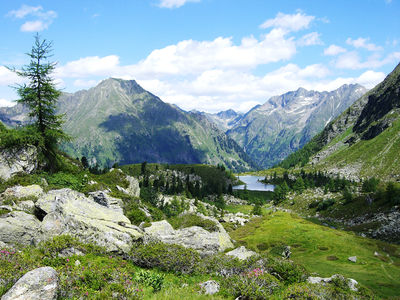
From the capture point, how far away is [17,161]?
35.3 meters

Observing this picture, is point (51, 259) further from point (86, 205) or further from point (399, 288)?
point (399, 288)

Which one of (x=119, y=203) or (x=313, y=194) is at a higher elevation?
(x=119, y=203)

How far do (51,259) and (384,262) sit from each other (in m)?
65.4

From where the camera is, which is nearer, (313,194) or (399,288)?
(399,288)

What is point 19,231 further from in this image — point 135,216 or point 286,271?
point 135,216

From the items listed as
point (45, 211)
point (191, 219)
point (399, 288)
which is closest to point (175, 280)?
point (45, 211)

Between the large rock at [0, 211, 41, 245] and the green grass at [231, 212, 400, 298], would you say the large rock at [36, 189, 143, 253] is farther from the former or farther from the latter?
the green grass at [231, 212, 400, 298]

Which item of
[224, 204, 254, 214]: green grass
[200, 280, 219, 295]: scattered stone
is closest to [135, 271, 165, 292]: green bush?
[200, 280, 219, 295]: scattered stone

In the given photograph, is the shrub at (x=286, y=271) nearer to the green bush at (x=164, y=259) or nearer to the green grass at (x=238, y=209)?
the green bush at (x=164, y=259)

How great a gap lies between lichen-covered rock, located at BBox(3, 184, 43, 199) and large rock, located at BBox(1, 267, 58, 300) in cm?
1954

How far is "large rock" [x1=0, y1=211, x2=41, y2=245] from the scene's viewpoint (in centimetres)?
1755

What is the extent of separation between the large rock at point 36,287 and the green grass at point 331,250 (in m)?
42.1

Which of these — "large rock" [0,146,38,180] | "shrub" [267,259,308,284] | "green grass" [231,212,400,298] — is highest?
"large rock" [0,146,38,180]

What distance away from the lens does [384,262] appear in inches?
2148
